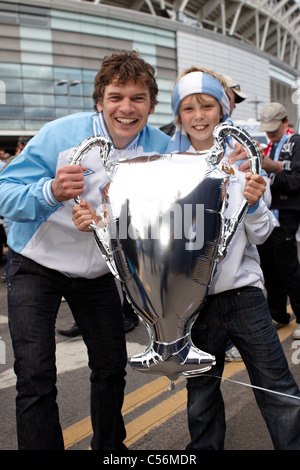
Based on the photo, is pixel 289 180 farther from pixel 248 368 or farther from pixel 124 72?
pixel 124 72

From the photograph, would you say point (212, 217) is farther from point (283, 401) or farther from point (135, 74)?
point (283, 401)

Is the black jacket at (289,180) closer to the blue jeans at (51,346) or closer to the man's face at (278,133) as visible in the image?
the man's face at (278,133)

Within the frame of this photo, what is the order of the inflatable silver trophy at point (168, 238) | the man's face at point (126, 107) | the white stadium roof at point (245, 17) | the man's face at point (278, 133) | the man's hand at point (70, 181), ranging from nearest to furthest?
the inflatable silver trophy at point (168, 238) < the man's hand at point (70, 181) < the man's face at point (126, 107) < the man's face at point (278, 133) < the white stadium roof at point (245, 17)

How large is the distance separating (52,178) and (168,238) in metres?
0.76

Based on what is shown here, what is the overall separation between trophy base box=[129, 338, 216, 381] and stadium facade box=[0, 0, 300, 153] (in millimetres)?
21779

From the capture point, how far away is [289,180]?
A: 3.79 metres

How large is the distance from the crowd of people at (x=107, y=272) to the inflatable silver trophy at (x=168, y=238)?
6.9 inches

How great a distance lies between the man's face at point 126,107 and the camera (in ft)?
5.30

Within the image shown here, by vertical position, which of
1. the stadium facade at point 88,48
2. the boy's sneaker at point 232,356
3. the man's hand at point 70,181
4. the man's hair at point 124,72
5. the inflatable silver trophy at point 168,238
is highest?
the stadium facade at point 88,48

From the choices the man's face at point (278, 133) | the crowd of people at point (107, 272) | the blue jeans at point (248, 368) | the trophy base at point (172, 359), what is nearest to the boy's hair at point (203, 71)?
the crowd of people at point (107, 272)

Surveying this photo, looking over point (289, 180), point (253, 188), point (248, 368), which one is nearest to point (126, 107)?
point (253, 188)

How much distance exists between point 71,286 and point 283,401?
94 centimetres
